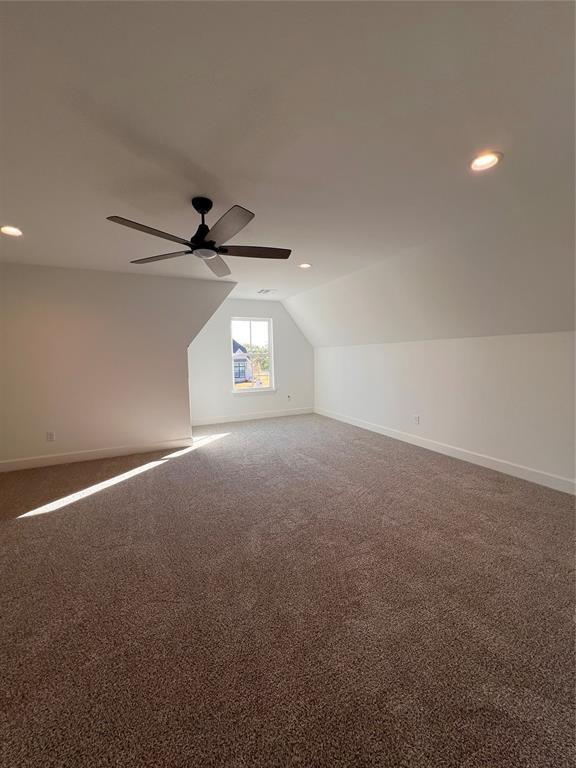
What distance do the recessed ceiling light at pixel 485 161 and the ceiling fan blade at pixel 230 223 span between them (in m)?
1.35

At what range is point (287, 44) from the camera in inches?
45.5

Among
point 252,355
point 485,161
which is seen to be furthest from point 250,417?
point 485,161

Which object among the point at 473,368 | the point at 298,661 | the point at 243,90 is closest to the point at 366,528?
the point at 298,661

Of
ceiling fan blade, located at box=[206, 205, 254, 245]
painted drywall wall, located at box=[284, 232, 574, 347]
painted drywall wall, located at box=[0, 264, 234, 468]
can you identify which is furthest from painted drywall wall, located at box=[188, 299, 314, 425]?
ceiling fan blade, located at box=[206, 205, 254, 245]

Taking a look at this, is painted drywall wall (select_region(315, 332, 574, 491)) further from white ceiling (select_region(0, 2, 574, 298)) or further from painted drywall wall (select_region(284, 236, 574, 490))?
white ceiling (select_region(0, 2, 574, 298))

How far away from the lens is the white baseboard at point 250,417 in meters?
6.09

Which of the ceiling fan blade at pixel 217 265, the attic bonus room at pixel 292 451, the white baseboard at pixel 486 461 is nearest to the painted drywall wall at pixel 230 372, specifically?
the attic bonus room at pixel 292 451

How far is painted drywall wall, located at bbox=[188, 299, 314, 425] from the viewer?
19.7 feet

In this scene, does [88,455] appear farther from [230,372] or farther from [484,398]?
[484,398]

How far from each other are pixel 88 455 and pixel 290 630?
377 centimetres

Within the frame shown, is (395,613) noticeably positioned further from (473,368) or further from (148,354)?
(148,354)

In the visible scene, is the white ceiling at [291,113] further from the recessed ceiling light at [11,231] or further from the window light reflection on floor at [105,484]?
the window light reflection on floor at [105,484]

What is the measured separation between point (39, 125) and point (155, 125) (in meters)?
0.56

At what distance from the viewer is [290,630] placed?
61.1 inches
